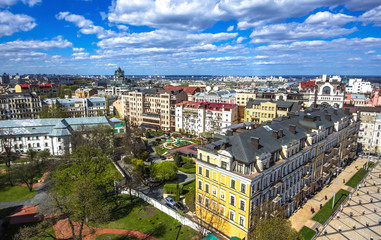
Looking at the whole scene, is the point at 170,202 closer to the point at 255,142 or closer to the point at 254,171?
the point at 254,171

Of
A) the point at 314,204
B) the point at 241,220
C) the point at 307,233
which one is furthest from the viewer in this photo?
the point at 314,204

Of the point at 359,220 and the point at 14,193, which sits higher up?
the point at 14,193

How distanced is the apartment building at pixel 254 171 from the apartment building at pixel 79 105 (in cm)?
11954

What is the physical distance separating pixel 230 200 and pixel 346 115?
56.9m

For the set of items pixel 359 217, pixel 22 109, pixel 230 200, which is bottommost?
pixel 359 217

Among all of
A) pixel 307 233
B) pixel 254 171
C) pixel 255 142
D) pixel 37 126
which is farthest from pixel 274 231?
pixel 37 126

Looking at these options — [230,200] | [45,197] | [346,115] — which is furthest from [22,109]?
[346,115]

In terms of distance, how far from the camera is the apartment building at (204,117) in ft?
348

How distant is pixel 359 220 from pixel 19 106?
528 feet

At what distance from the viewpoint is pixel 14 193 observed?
61.9 metres

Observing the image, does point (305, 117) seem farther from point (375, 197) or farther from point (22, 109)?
point (22, 109)

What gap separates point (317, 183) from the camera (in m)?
62.2

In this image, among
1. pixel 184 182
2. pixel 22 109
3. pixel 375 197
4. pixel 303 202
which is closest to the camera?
pixel 303 202

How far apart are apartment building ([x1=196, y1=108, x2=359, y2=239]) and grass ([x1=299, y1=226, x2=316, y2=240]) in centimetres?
459
